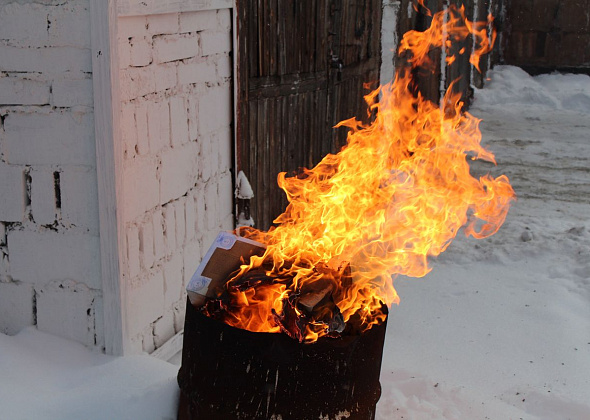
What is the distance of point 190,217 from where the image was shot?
4598mm

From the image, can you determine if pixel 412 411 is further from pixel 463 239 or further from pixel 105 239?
pixel 463 239

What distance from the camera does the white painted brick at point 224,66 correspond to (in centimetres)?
480

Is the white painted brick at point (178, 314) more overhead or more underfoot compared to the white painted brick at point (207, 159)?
more underfoot

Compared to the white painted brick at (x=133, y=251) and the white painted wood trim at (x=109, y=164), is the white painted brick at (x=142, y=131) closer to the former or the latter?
the white painted wood trim at (x=109, y=164)

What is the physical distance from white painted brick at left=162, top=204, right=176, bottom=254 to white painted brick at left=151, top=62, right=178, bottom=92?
70 centimetres

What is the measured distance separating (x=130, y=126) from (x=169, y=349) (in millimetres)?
1462

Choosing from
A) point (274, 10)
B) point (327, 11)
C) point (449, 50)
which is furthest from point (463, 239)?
point (449, 50)

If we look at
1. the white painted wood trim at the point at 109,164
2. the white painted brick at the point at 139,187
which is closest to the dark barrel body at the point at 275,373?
the white painted wood trim at the point at 109,164

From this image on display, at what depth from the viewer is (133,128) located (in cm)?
379

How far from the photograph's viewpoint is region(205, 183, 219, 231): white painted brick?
4.80 m

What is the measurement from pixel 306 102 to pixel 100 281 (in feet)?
11.1

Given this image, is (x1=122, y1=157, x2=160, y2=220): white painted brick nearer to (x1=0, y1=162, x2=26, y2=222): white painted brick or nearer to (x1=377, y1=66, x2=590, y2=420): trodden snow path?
(x1=0, y1=162, x2=26, y2=222): white painted brick

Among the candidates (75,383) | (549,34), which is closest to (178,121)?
(75,383)

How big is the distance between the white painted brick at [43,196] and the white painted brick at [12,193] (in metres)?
0.06
